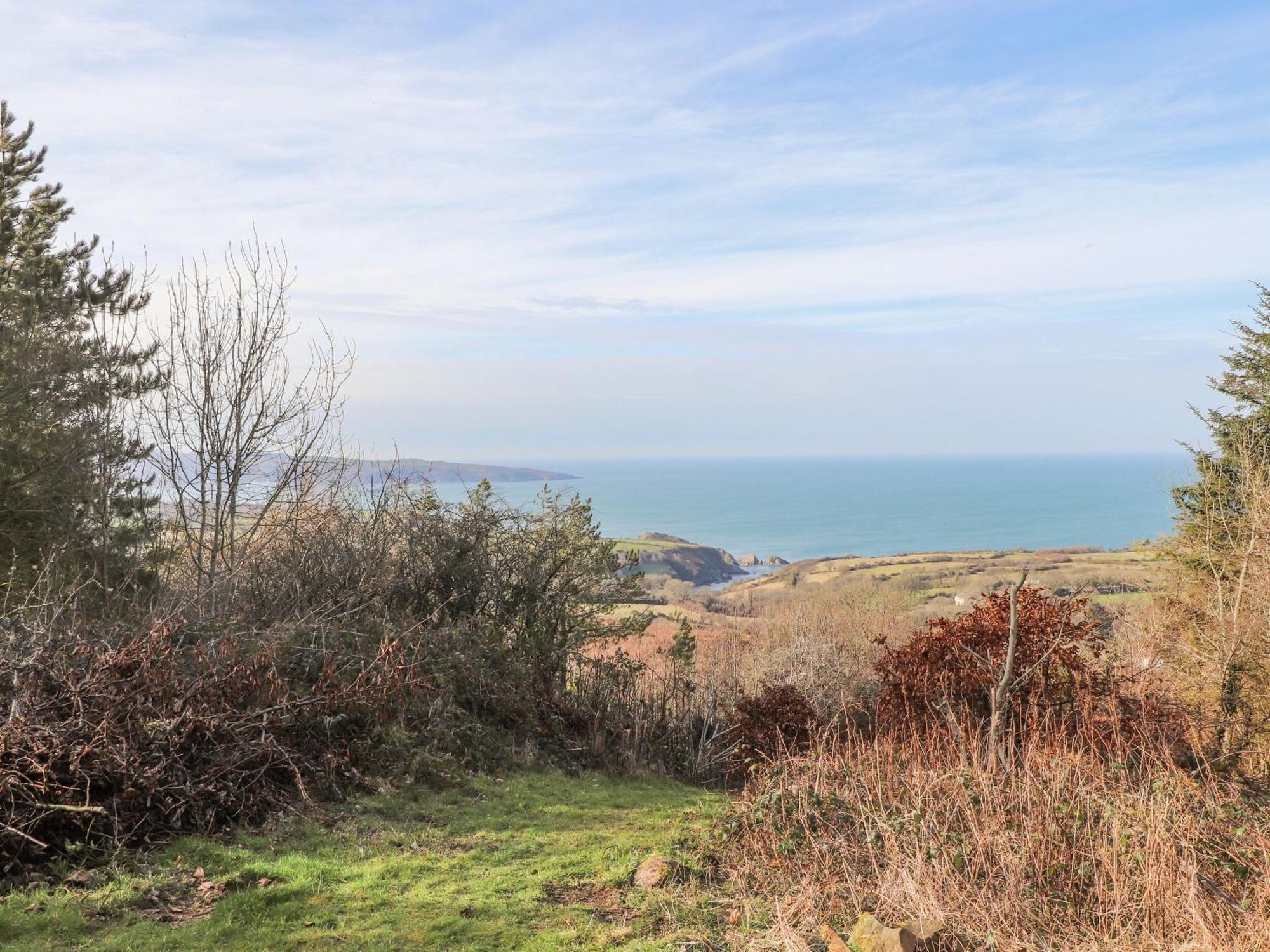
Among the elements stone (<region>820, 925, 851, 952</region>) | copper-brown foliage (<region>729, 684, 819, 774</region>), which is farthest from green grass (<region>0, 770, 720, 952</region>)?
copper-brown foliage (<region>729, 684, 819, 774</region>)

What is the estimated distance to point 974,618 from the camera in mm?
11016

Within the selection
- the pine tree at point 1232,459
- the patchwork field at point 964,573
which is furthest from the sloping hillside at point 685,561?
the pine tree at point 1232,459

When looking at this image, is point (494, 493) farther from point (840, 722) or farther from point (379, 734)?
point (840, 722)

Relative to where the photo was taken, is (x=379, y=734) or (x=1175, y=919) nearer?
(x=1175, y=919)

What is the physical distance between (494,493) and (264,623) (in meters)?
4.76

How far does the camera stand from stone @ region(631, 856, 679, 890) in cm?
590

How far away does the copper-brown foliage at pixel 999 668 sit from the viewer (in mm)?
10183

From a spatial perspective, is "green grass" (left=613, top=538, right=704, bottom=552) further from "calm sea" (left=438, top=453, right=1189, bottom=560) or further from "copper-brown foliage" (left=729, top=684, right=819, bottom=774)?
"copper-brown foliage" (left=729, top=684, right=819, bottom=774)

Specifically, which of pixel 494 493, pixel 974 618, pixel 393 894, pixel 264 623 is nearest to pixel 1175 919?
pixel 393 894

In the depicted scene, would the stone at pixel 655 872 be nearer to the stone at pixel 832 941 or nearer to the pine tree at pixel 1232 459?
the stone at pixel 832 941

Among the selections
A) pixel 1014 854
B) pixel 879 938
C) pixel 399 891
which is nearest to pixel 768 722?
pixel 1014 854

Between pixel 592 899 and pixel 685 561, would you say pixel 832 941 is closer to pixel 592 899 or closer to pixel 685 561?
pixel 592 899

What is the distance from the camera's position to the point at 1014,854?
5152 millimetres

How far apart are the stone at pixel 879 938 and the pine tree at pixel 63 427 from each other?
1148 centimetres
